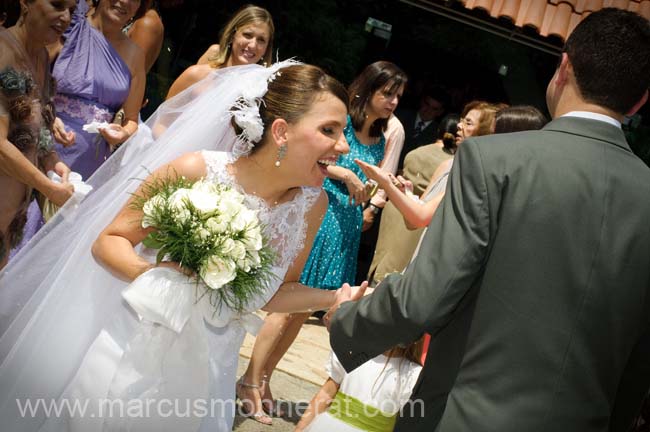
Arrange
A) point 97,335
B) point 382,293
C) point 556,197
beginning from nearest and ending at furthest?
point 556,197
point 382,293
point 97,335

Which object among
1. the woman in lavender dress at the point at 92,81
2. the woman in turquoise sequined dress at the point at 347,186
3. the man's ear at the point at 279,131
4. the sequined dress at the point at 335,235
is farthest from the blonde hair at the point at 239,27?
the man's ear at the point at 279,131

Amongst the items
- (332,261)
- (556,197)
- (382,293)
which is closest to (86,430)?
(382,293)

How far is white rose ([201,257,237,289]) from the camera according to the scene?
9.46 ft

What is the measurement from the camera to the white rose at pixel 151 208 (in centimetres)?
298

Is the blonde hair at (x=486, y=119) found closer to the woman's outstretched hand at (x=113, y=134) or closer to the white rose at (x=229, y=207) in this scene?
the woman's outstretched hand at (x=113, y=134)

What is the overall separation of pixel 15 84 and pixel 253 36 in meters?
2.16

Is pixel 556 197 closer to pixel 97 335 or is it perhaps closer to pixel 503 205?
pixel 503 205

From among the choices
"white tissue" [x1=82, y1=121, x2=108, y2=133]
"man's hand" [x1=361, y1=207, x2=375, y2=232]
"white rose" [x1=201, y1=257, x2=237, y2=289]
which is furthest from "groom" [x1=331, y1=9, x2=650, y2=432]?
"man's hand" [x1=361, y1=207, x2=375, y2=232]

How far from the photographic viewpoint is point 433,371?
2504 mm

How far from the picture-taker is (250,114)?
335 centimetres

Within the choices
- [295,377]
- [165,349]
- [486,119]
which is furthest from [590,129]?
[295,377]

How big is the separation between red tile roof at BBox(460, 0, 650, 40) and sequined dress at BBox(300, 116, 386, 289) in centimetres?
248

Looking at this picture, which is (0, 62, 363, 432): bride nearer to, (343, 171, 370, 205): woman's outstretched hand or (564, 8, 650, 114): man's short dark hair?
(564, 8, 650, 114): man's short dark hair

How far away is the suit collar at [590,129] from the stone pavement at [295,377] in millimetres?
2758
